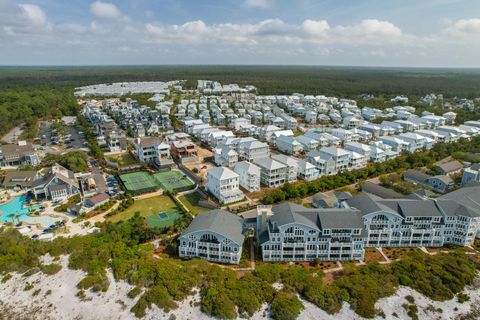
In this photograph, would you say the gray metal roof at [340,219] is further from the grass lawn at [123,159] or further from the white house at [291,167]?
the grass lawn at [123,159]

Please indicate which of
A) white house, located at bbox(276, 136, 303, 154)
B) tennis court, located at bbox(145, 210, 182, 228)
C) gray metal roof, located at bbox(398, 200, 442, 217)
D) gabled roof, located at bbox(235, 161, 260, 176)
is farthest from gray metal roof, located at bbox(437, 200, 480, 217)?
white house, located at bbox(276, 136, 303, 154)

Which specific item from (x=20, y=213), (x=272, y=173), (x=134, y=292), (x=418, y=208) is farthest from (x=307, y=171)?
(x=20, y=213)

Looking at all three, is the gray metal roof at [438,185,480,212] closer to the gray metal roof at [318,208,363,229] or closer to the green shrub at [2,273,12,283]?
the gray metal roof at [318,208,363,229]

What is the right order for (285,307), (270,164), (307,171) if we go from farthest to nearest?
(307,171) < (270,164) < (285,307)

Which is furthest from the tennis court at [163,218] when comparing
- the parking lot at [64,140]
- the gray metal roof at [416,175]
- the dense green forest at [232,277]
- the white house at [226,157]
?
the parking lot at [64,140]

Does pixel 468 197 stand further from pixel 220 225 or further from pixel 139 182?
pixel 139 182

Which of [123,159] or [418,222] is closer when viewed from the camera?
[418,222]

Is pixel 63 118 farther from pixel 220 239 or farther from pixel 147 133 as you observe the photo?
pixel 220 239

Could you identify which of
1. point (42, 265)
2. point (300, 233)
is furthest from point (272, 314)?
point (42, 265)
